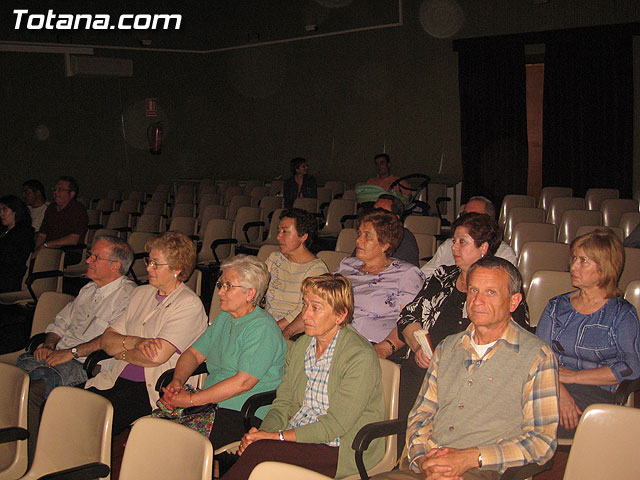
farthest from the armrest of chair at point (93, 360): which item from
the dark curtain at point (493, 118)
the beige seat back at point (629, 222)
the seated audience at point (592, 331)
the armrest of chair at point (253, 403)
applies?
the dark curtain at point (493, 118)

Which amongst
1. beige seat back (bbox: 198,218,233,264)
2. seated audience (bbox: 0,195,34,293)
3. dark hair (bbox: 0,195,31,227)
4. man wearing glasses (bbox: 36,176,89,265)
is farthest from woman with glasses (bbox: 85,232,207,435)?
man wearing glasses (bbox: 36,176,89,265)

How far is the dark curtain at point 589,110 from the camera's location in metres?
8.62

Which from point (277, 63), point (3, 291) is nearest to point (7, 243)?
point (3, 291)

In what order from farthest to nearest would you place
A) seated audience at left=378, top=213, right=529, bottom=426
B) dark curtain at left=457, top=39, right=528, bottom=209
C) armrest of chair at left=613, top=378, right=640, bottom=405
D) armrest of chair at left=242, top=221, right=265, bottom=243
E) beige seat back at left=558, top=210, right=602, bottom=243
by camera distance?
dark curtain at left=457, top=39, right=528, bottom=209 → armrest of chair at left=242, top=221, right=265, bottom=243 → beige seat back at left=558, top=210, right=602, bottom=243 → seated audience at left=378, top=213, right=529, bottom=426 → armrest of chair at left=613, top=378, right=640, bottom=405

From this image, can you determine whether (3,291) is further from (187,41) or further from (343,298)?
(187,41)

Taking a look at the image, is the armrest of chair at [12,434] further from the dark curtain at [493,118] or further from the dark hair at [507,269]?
the dark curtain at [493,118]

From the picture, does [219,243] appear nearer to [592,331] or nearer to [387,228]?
[387,228]

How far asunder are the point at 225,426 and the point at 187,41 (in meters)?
11.7

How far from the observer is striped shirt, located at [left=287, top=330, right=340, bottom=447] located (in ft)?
8.19

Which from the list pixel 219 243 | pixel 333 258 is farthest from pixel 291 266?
pixel 219 243

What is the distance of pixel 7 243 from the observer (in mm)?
5379

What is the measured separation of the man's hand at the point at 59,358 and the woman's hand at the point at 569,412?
8.26ft

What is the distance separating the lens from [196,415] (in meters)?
2.74

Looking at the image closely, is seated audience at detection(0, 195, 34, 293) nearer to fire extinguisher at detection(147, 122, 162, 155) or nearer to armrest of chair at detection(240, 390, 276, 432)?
armrest of chair at detection(240, 390, 276, 432)
